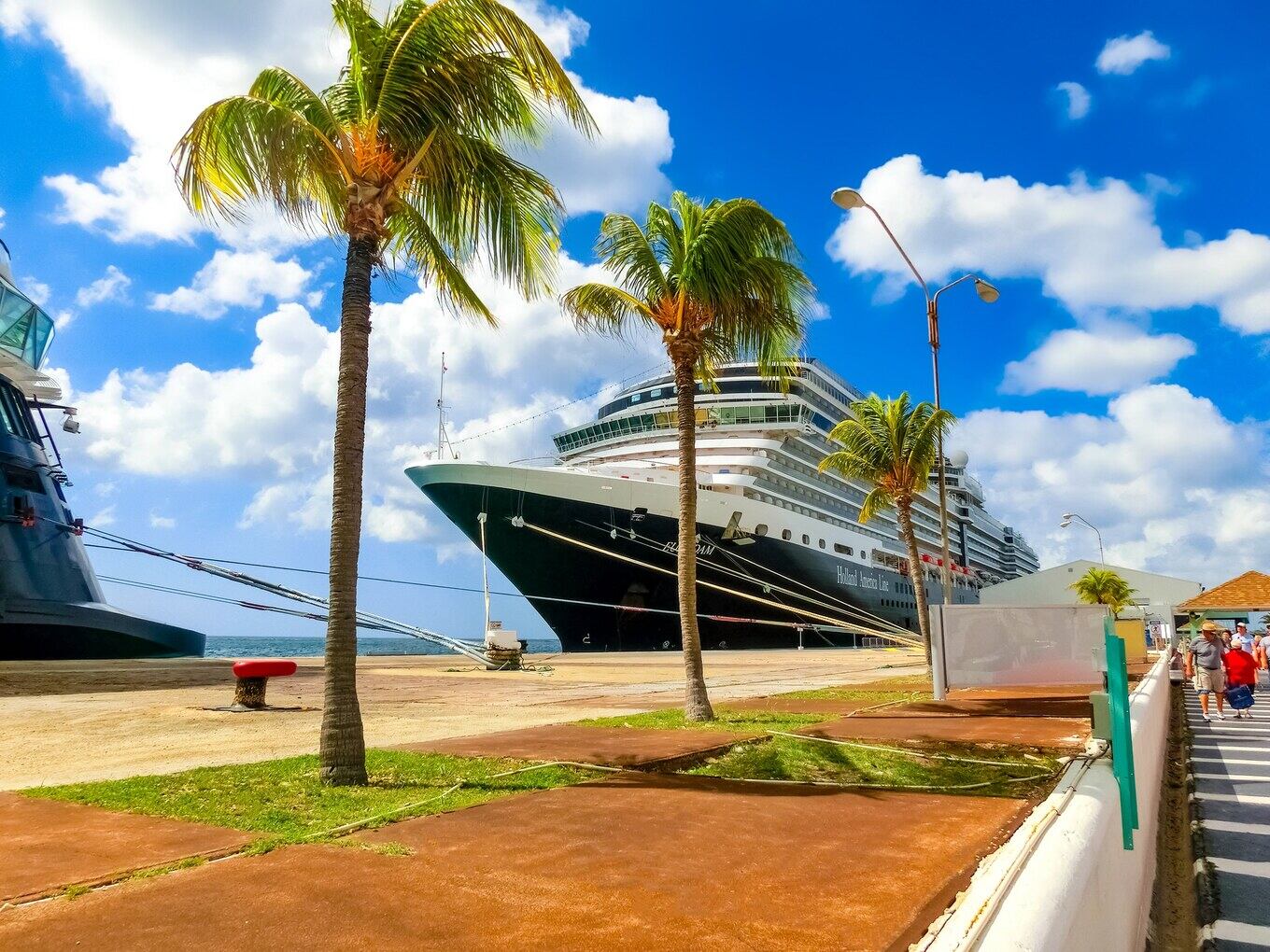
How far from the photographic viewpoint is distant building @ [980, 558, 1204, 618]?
64.7m

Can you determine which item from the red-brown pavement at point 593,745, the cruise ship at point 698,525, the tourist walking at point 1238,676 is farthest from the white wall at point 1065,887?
the cruise ship at point 698,525

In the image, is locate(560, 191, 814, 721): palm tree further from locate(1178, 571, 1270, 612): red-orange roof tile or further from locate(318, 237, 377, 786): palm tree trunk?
locate(1178, 571, 1270, 612): red-orange roof tile

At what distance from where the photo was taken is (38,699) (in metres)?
11.7

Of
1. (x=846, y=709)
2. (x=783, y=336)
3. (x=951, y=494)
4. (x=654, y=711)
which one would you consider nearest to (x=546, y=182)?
(x=783, y=336)

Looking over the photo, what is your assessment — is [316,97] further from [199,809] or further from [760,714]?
[760,714]

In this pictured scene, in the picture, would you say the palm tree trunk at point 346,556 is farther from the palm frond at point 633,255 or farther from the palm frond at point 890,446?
the palm frond at point 890,446

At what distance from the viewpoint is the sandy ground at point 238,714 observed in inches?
281

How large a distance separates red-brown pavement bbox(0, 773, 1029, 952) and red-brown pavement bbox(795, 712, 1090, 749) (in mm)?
2966

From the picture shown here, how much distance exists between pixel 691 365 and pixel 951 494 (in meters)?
56.0

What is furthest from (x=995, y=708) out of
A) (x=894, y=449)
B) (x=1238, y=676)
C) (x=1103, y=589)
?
(x=1103, y=589)

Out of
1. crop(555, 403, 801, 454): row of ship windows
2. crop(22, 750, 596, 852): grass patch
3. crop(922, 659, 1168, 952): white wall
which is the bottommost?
crop(22, 750, 596, 852): grass patch

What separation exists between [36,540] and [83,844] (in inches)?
804

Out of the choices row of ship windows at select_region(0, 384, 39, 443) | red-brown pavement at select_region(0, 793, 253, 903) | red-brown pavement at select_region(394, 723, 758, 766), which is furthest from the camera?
row of ship windows at select_region(0, 384, 39, 443)

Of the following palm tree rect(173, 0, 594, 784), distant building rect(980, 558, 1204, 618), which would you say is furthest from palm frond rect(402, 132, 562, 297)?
distant building rect(980, 558, 1204, 618)
